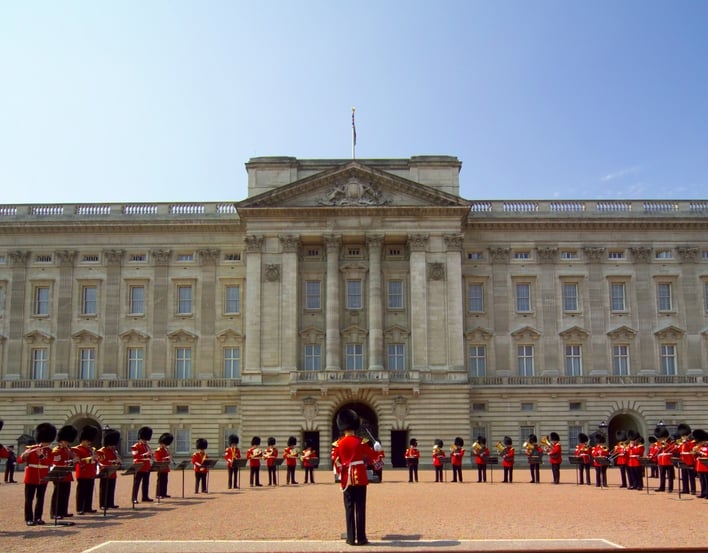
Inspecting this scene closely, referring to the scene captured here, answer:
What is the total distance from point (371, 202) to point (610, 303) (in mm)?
Answer: 15133

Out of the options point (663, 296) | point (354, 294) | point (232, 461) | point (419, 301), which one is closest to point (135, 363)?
point (354, 294)

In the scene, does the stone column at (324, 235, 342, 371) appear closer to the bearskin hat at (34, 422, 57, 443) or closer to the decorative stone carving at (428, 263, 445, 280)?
the decorative stone carving at (428, 263, 445, 280)

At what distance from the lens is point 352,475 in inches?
614

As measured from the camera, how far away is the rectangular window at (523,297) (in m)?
53.7

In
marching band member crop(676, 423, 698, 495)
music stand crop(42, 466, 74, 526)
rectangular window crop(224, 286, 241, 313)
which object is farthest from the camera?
rectangular window crop(224, 286, 241, 313)

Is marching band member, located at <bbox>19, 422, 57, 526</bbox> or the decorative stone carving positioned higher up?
the decorative stone carving

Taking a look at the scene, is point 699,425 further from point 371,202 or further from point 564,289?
point 371,202

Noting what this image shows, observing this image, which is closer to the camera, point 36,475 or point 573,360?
point 36,475

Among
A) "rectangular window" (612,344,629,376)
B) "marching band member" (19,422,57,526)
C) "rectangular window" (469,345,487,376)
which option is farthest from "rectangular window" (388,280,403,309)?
"marching band member" (19,422,57,526)

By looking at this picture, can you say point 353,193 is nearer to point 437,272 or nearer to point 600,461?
point 437,272

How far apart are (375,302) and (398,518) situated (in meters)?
32.2

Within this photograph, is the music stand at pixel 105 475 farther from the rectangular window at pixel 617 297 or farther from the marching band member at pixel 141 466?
the rectangular window at pixel 617 297

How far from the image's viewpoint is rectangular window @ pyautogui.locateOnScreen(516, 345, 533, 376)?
5303 cm

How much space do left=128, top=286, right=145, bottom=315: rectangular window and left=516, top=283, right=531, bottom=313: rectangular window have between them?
21.9 meters
